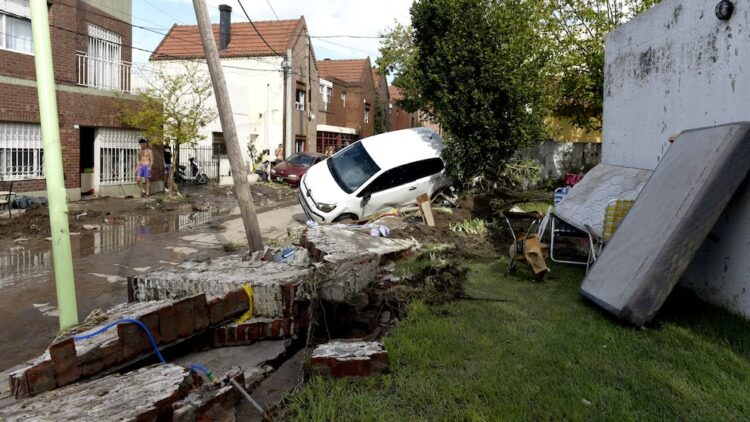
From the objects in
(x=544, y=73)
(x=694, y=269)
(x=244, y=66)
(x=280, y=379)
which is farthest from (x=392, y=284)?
(x=244, y=66)

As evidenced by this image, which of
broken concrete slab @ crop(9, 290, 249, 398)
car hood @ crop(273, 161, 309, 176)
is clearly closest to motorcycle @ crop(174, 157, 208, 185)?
car hood @ crop(273, 161, 309, 176)

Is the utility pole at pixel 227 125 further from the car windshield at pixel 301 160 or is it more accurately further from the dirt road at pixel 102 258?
the car windshield at pixel 301 160

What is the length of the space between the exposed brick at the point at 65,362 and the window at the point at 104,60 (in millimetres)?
15125

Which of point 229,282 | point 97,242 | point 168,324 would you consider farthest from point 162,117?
point 168,324

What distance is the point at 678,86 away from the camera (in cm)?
580

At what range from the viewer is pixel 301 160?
902 inches

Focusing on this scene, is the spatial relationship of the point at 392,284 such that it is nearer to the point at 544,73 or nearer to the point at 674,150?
the point at 674,150

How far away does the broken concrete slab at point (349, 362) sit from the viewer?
10.8ft

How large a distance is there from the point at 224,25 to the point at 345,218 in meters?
22.6

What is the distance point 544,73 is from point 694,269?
7959mm

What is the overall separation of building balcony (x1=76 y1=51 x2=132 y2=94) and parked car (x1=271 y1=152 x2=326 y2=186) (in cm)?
680

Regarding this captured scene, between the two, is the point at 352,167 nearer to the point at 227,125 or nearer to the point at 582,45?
the point at 227,125

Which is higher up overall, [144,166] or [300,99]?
[300,99]

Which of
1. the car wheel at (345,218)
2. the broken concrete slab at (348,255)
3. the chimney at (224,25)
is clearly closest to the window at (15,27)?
the car wheel at (345,218)
